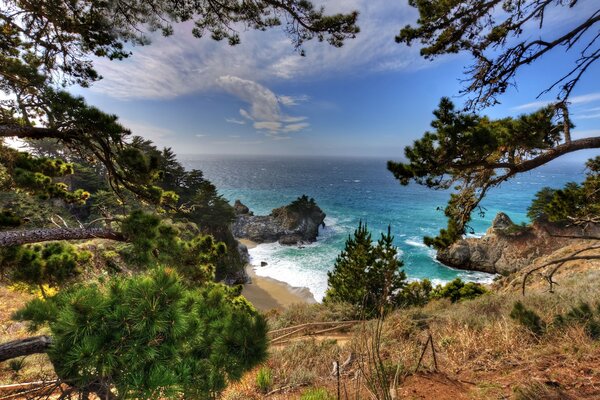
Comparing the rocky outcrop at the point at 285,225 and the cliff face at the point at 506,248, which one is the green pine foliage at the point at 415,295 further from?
the rocky outcrop at the point at 285,225

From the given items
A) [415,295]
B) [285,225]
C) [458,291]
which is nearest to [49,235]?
[415,295]

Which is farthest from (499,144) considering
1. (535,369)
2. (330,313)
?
(330,313)

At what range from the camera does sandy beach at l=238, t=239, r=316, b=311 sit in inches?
879

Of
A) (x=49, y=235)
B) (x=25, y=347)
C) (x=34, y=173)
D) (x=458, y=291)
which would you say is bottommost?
(x=458, y=291)

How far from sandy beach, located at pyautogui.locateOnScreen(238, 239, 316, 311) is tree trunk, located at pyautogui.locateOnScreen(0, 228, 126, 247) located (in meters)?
19.3

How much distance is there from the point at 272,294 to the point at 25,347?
22694 millimetres

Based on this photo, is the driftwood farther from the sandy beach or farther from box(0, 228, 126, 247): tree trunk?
the sandy beach

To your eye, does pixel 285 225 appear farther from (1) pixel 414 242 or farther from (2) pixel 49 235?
(2) pixel 49 235

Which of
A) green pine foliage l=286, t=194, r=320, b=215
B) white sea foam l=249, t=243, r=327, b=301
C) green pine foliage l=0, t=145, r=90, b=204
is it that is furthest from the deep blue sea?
green pine foliage l=0, t=145, r=90, b=204

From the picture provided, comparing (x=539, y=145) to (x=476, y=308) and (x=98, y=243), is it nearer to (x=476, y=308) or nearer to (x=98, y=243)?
(x=476, y=308)

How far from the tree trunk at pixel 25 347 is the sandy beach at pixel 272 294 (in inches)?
791

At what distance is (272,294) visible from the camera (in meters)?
24.0

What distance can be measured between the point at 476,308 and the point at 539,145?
5260mm

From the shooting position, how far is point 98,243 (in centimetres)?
1366
